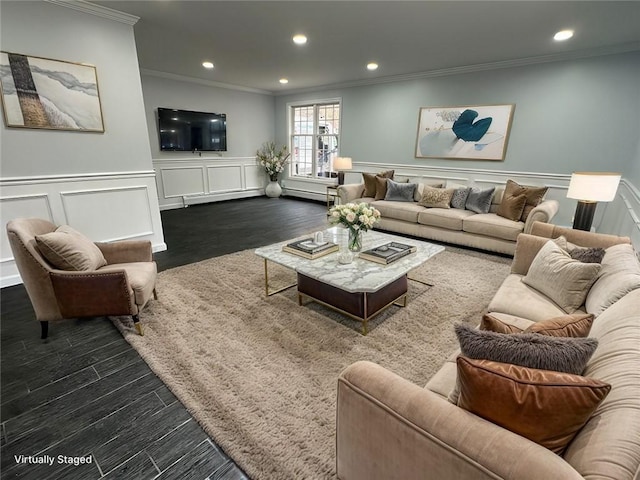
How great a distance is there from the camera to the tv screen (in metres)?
6.27

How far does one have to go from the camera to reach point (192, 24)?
3.42 m

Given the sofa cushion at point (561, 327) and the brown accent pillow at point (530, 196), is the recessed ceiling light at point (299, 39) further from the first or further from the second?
the sofa cushion at point (561, 327)

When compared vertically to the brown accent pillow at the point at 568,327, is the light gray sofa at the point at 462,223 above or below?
below

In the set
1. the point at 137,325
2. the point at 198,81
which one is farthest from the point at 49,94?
the point at 198,81

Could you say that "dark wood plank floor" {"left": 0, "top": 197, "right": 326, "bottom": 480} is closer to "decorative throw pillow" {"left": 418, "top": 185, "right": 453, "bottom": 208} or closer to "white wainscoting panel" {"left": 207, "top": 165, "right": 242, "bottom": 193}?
"decorative throw pillow" {"left": 418, "top": 185, "right": 453, "bottom": 208}

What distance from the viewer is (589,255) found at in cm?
199

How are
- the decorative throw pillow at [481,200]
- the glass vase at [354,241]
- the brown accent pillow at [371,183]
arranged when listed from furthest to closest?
the brown accent pillow at [371,183], the decorative throw pillow at [481,200], the glass vase at [354,241]

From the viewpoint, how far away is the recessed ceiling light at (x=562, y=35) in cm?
336

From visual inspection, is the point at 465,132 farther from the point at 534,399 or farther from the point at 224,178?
the point at 224,178

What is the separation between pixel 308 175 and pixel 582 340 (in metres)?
7.41

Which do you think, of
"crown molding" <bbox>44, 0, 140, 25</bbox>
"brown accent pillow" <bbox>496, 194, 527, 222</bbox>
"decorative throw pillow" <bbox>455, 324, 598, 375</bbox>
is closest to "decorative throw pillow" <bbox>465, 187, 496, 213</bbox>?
"brown accent pillow" <bbox>496, 194, 527, 222</bbox>

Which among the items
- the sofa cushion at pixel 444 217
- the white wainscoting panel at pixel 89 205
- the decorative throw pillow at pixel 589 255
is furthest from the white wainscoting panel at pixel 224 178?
the decorative throw pillow at pixel 589 255

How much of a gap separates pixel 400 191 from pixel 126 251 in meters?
4.00

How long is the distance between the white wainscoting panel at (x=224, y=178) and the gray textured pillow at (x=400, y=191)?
4.12m
